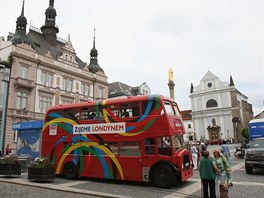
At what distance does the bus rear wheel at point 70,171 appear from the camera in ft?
47.2

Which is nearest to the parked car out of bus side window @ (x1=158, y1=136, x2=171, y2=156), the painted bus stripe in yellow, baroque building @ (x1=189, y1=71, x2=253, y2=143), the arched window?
bus side window @ (x1=158, y1=136, x2=171, y2=156)

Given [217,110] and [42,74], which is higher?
[42,74]

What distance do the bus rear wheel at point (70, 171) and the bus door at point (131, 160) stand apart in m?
3.22

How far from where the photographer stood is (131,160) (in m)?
12.6

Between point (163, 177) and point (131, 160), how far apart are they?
190 centimetres

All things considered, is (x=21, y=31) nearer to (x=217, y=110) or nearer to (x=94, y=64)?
(x=94, y=64)

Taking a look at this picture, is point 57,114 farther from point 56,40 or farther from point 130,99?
point 56,40

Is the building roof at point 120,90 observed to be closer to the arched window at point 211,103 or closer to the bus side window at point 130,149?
the arched window at point 211,103

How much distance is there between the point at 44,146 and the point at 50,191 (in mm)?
5234

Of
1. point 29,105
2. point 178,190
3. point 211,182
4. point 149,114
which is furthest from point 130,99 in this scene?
point 29,105

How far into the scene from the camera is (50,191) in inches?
429

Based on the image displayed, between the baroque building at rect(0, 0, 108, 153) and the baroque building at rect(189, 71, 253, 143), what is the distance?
36787 millimetres

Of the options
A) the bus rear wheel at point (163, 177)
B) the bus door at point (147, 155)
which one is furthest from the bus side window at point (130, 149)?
the bus rear wheel at point (163, 177)

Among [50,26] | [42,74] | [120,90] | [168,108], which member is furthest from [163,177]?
[120,90]
